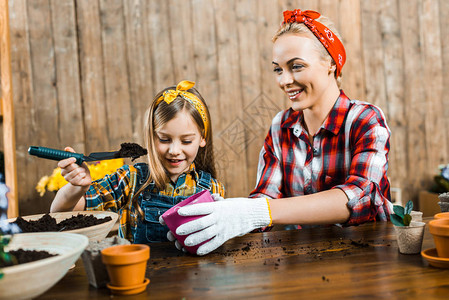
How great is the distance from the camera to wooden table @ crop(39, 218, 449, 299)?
80 cm

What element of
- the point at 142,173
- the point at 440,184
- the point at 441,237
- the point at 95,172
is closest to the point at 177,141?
A: the point at 142,173

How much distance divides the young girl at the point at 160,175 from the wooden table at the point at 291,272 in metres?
0.36

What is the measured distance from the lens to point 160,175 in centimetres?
153

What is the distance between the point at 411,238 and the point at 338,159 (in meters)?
0.62

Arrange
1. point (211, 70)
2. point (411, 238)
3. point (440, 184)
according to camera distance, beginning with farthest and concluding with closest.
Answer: point (440, 184), point (211, 70), point (411, 238)

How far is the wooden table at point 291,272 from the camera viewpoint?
0.80 meters

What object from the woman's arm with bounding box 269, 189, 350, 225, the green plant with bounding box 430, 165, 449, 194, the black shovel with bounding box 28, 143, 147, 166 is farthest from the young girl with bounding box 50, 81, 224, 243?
the green plant with bounding box 430, 165, 449, 194

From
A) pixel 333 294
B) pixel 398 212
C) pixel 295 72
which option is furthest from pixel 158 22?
→ pixel 333 294

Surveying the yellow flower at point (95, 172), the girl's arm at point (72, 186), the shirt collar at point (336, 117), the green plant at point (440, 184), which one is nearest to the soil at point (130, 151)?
the girl's arm at point (72, 186)

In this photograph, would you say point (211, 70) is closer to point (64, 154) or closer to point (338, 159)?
point (338, 159)

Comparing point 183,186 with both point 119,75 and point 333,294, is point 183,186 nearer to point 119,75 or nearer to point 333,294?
point 333,294

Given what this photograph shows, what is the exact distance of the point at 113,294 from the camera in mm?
842

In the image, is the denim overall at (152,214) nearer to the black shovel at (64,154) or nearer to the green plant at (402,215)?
the black shovel at (64,154)

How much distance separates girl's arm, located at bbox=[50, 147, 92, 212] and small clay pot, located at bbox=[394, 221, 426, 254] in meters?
0.89
